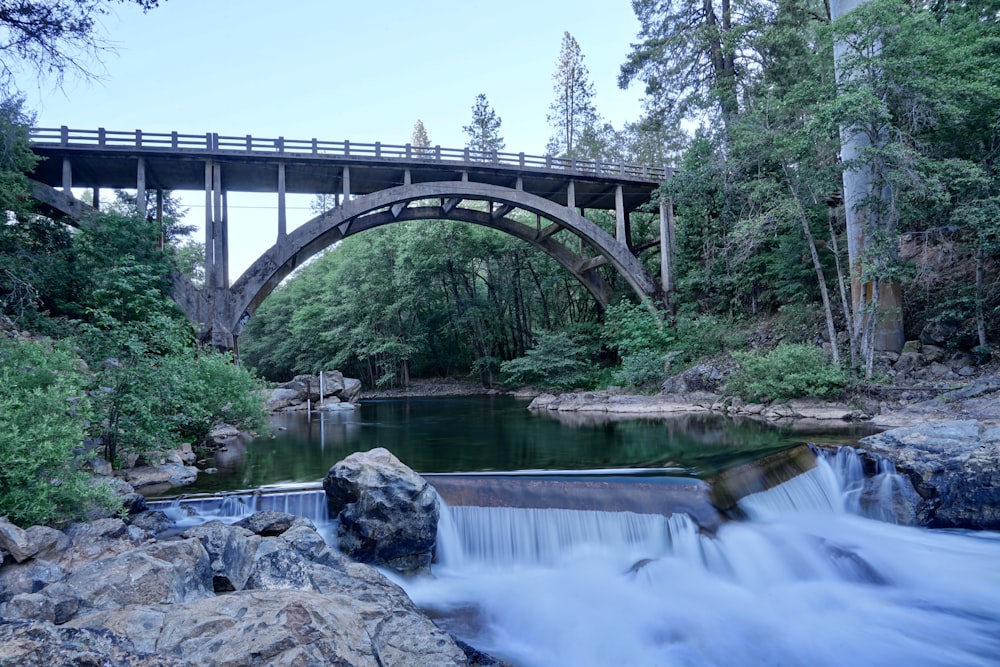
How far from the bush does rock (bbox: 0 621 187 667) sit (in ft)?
42.5

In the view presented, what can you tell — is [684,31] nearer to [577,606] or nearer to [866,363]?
[866,363]

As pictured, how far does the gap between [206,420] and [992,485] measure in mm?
11694

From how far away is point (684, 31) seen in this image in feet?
64.1

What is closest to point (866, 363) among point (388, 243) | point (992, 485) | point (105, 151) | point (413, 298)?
point (992, 485)

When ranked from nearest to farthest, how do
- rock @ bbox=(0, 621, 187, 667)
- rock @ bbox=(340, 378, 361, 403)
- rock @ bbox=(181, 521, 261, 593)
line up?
rock @ bbox=(0, 621, 187, 667), rock @ bbox=(181, 521, 261, 593), rock @ bbox=(340, 378, 361, 403)

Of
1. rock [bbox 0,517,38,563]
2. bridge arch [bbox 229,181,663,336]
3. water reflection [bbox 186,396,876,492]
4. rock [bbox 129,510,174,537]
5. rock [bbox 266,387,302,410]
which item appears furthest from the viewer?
rock [bbox 266,387,302,410]

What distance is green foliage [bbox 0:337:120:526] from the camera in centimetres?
417

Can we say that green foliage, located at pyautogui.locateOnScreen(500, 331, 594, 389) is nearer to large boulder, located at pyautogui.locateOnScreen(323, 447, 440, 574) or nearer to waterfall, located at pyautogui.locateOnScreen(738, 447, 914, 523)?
waterfall, located at pyautogui.locateOnScreen(738, 447, 914, 523)

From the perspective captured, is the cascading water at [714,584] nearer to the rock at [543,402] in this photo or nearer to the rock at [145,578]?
the rock at [145,578]

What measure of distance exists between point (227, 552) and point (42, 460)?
5.42ft

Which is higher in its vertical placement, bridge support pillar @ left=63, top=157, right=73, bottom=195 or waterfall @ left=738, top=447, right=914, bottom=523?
bridge support pillar @ left=63, top=157, right=73, bottom=195

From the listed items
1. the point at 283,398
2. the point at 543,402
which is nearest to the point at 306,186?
the point at 283,398

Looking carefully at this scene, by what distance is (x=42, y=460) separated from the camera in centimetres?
432

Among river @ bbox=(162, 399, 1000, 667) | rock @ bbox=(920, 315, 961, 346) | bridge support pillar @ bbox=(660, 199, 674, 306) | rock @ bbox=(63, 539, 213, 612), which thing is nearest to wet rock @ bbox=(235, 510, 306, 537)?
river @ bbox=(162, 399, 1000, 667)
